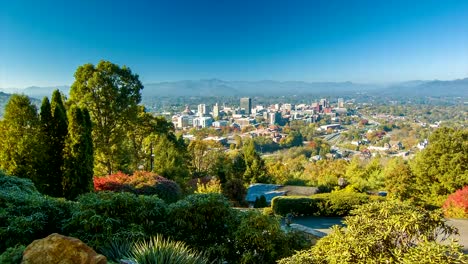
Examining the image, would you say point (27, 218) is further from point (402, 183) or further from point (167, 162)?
point (402, 183)

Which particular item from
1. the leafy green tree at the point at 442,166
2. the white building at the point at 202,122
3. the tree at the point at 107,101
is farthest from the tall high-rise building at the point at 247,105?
the tree at the point at 107,101

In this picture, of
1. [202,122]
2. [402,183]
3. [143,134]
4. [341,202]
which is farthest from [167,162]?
[202,122]

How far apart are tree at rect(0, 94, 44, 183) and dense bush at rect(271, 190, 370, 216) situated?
9.06 metres

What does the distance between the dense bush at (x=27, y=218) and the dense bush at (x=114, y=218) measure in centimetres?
40

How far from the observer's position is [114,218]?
5.83 metres

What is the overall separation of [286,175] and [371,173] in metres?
7.02

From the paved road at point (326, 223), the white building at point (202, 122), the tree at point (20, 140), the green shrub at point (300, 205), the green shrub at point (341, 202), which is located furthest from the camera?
the white building at point (202, 122)

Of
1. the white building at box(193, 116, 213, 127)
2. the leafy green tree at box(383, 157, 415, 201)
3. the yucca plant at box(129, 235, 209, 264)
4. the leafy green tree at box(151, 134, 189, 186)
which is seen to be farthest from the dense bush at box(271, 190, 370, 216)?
the white building at box(193, 116, 213, 127)

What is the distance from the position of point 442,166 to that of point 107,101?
17.4m

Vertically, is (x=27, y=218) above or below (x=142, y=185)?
above

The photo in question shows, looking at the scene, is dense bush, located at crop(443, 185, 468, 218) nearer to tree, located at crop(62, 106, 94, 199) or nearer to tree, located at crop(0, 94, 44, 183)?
tree, located at crop(62, 106, 94, 199)

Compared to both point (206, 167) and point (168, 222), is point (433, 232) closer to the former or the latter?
point (168, 222)

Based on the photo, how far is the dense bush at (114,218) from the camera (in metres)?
5.42

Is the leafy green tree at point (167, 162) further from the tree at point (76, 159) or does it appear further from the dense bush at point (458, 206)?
the dense bush at point (458, 206)
